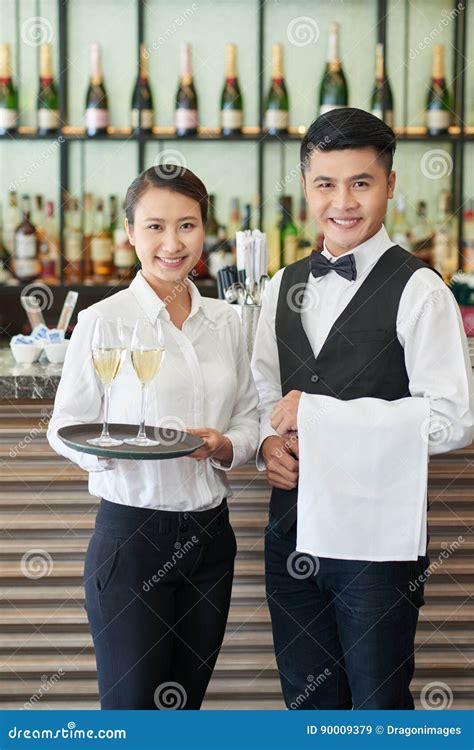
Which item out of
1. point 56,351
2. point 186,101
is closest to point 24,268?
point 186,101

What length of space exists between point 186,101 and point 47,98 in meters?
0.61

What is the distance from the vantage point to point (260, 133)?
4.21m

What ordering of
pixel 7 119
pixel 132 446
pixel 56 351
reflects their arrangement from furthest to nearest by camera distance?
pixel 7 119 < pixel 56 351 < pixel 132 446

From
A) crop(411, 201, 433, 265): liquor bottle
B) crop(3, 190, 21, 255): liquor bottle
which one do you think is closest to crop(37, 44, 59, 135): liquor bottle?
crop(3, 190, 21, 255): liquor bottle

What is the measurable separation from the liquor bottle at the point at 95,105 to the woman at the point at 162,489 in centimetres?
245

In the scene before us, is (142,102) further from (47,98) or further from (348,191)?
(348,191)

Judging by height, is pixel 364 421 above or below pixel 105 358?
below

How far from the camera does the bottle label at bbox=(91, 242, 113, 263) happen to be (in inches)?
167

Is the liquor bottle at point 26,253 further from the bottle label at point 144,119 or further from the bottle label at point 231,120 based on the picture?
the bottle label at point 231,120

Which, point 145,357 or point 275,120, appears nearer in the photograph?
point 145,357

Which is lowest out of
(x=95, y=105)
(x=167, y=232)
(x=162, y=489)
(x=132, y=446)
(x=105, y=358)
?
(x=162, y=489)

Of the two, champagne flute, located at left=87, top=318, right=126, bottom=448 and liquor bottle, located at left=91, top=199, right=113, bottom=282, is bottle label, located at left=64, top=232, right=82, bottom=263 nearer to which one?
liquor bottle, located at left=91, top=199, right=113, bottom=282

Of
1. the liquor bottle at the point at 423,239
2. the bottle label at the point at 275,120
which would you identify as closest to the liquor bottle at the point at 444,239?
the liquor bottle at the point at 423,239

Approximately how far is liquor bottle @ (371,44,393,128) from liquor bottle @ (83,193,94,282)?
129 cm
